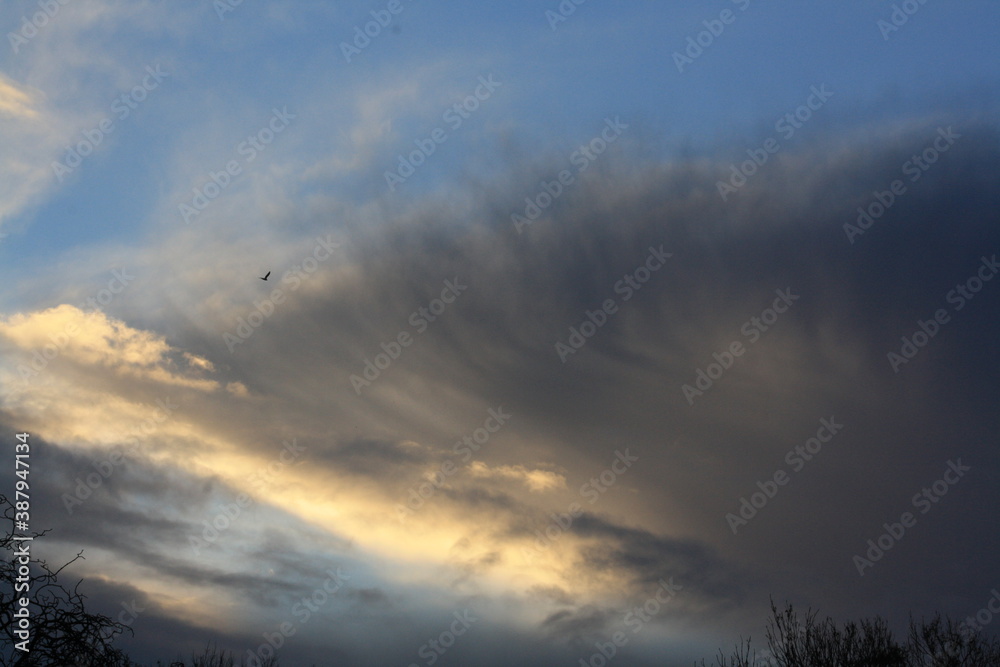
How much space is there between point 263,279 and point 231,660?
31.3m

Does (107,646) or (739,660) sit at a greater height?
(739,660)

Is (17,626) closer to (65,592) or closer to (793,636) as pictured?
(65,592)

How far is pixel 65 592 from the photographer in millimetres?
8820

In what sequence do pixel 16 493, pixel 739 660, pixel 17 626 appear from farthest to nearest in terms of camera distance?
pixel 739 660 < pixel 16 493 < pixel 17 626

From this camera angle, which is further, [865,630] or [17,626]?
[865,630]

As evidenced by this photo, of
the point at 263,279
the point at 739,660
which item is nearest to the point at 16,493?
the point at 263,279

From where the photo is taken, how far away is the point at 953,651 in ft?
112

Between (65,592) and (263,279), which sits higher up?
(263,279)

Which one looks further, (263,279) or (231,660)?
(231,660)

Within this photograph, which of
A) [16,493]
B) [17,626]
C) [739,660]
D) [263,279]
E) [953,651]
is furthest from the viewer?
[739,660]

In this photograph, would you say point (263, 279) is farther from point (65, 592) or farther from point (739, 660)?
point (739, 660)

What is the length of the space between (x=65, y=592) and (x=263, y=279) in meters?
21.0

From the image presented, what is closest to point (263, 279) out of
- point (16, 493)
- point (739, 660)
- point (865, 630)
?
point (16, 493)

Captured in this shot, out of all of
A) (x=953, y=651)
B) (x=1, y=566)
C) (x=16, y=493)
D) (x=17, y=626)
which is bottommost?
(x=17, y=626)
